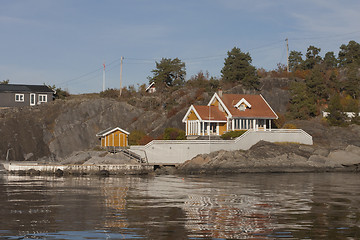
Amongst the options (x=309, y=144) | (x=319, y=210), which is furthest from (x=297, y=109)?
(x=319, y=210)

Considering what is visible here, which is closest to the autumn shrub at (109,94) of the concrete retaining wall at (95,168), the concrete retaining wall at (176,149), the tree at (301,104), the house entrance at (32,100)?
the house entrance at (32,100)

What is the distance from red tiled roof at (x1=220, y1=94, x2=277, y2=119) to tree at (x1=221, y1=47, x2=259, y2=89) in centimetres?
1764

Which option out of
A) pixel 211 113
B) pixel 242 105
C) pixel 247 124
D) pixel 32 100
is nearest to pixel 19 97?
pixel 32 100

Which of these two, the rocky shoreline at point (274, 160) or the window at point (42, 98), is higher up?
the window at point (42, 98)

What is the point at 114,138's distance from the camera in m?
78.8

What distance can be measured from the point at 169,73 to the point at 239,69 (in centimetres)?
1753

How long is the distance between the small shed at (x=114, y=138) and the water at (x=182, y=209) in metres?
20.6

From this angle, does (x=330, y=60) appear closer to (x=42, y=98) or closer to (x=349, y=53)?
(x=349, y=53)

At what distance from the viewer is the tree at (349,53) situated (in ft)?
429

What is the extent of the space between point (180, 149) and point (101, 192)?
85.7 feet

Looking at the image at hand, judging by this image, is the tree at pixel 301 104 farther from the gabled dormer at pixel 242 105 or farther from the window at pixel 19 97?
the window at pixel 19 97

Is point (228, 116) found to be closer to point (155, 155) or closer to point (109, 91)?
point (155, 155)

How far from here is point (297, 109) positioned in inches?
3681

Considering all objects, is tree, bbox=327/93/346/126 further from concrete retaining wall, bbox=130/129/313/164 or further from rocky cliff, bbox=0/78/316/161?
concrete retaining wall, bbox=130/129/313/164
